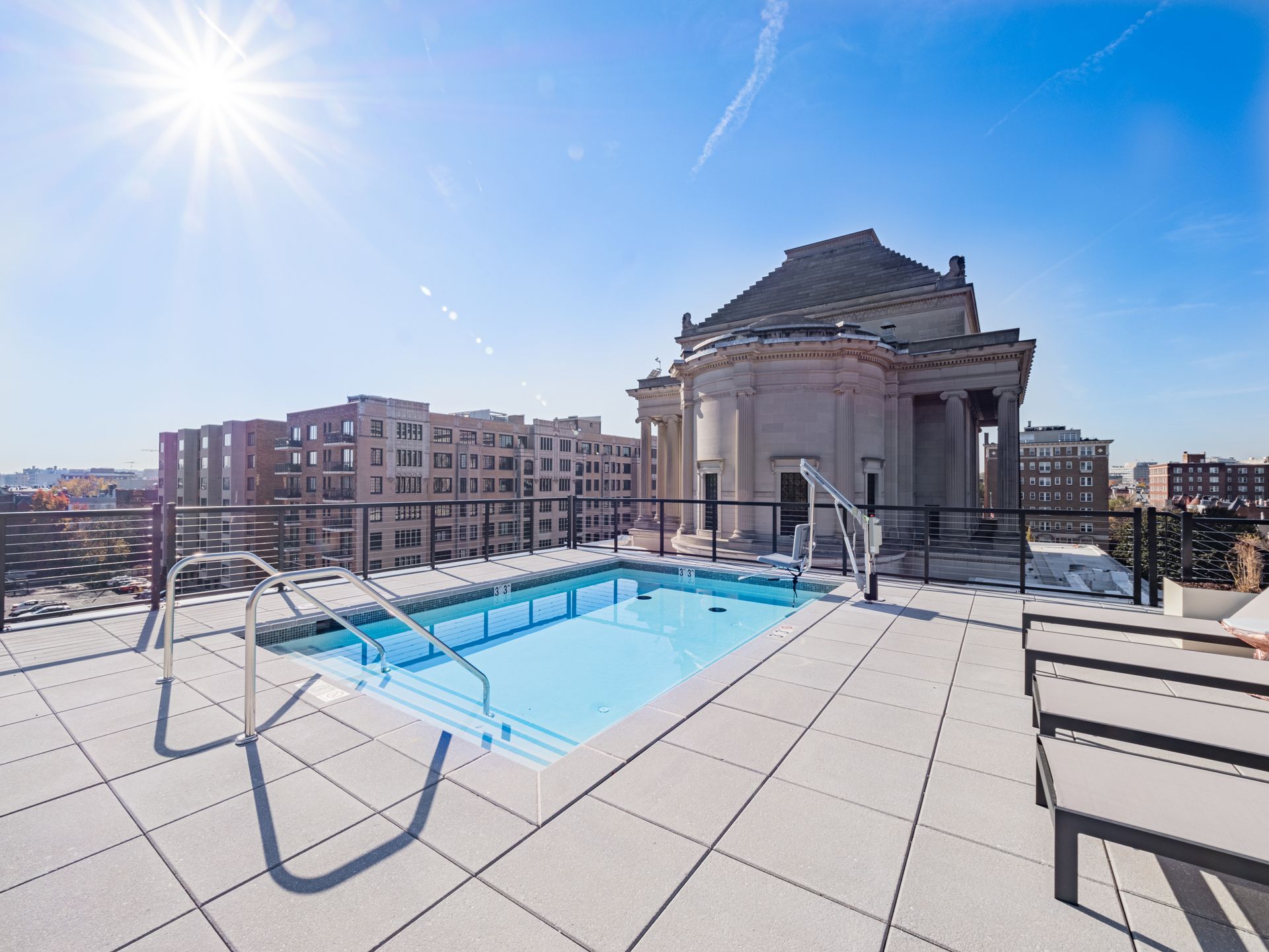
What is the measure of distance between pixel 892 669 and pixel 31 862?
14.9 feet

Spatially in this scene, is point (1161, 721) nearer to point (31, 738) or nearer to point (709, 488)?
point (31, 738)

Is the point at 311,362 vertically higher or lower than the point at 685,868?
higher

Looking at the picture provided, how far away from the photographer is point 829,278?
80.4ft

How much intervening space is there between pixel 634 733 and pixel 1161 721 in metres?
2.29

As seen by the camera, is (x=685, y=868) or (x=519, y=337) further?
(x=519, y=337)

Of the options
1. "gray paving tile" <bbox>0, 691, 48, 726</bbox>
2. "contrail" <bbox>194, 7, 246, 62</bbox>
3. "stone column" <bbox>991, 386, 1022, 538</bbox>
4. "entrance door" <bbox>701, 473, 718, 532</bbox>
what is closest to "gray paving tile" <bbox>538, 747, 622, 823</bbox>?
"gray paving tile" <bbox>0, 691, 48, 726</bbox>

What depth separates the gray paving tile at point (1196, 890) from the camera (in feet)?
5.10

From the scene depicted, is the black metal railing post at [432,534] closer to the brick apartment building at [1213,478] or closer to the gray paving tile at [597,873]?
the gray paving tile at [597,873]

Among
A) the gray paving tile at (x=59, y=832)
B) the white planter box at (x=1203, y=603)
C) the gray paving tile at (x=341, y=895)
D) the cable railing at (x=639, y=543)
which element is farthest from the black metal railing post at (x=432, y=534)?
the white planter box at (x=1203, y=603)

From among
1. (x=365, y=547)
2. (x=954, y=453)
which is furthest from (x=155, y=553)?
(x=954, y=453)

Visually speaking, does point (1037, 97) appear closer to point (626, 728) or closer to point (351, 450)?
point (626, 728)

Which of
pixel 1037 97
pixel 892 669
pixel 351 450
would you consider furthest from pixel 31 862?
pixel 351 450

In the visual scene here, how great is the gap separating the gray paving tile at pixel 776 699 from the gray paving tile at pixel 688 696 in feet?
0.26

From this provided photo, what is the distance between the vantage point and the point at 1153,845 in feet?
4.58
